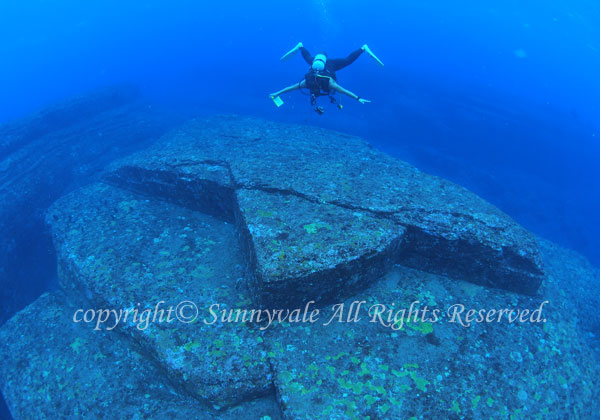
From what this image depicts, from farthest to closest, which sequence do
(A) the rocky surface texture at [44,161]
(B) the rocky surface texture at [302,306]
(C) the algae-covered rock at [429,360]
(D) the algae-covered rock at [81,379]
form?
(A) the rocky surface texture at [44,161] < (D) the algae-covered rock at [81,379] < (B) the rocky surface texture at [302,306] < (C) the algae-covered rock at [429,360]

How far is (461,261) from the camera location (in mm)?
5180

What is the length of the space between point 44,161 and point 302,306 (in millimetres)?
11318

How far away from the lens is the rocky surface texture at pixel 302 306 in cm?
396

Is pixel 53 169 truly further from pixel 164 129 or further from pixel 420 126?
pixel 420 126

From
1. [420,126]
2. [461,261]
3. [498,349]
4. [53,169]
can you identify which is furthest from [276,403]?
[420,126]

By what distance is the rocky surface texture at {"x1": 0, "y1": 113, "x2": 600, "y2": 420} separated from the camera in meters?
3.96

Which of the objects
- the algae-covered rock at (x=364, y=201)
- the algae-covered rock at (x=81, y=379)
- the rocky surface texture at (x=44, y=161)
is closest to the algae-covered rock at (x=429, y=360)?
the algae-covered rock at (x=364, y=201)

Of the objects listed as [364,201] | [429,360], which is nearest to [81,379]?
[429,360]

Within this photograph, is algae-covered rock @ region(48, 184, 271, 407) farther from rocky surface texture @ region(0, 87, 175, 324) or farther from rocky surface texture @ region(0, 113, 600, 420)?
rocky surface texture @ region(0, 87, 175, 324)

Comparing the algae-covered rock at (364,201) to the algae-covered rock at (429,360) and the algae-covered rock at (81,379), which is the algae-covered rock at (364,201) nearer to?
the algae-covered rock at (429,360)

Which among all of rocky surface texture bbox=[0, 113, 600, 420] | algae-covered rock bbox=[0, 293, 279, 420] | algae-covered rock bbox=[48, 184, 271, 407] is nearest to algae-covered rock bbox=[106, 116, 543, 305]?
Result: rocky surface texture bbox=[0, 113, 600, 420]

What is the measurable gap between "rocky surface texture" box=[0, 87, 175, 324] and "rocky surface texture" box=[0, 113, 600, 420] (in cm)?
288

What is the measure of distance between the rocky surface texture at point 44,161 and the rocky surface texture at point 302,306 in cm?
288

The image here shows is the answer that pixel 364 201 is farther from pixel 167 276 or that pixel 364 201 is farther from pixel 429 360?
pixel 167 276
